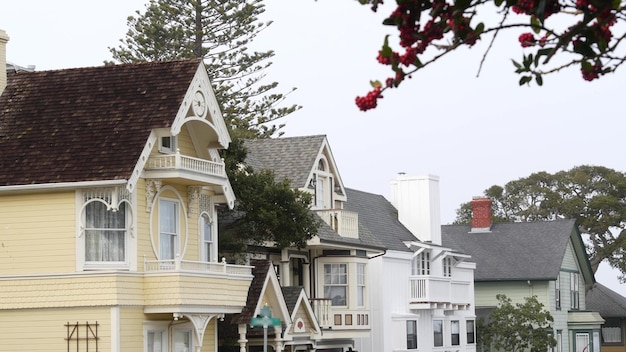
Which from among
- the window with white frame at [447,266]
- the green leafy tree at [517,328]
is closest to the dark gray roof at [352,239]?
the window with white frame at [447,266]

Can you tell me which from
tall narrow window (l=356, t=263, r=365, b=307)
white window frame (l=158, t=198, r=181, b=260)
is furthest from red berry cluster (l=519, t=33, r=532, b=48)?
tall narrow window (l=356, t=263, r=365, b=307)

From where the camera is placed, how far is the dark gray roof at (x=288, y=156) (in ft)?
139

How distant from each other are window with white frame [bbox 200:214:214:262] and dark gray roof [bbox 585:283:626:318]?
4325 cm

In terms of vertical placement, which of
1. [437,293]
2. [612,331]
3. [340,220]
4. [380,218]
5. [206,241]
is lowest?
[612,331]

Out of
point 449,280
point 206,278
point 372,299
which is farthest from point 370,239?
point 206,278

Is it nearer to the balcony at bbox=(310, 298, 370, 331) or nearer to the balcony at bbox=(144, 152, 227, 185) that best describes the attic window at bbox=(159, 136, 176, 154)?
the balcony at bbox=(144, 152, 227, 185)

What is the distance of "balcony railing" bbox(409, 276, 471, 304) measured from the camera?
49.8 m

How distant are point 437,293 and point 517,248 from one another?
1610 centimetres

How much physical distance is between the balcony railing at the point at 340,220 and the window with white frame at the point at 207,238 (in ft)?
31.4

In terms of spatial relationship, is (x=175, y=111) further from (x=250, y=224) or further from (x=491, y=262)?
(x=491, y=262)

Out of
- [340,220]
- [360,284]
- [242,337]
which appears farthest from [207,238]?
[360,284]

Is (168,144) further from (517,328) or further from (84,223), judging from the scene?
(517,328)

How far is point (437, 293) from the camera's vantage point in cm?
5141

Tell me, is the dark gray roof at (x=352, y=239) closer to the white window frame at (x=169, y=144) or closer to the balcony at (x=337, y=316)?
the balcony at (x=337, y=316)
